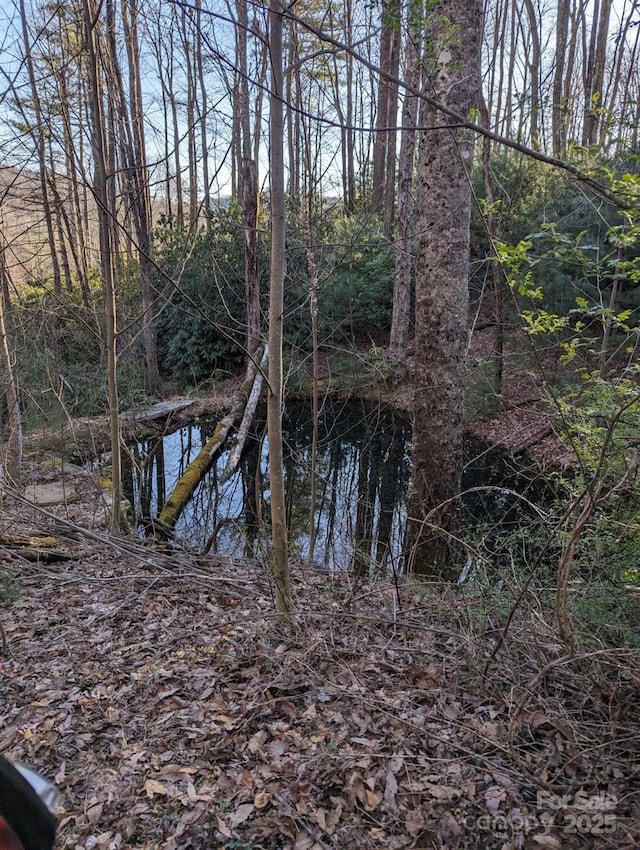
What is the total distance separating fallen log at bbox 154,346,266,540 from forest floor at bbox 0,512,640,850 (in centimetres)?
323

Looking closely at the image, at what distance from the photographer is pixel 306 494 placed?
808 centimetres

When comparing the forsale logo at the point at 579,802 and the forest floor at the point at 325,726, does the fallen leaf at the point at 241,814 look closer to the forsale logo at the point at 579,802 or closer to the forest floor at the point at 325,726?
the forest floor at the point at 325,726

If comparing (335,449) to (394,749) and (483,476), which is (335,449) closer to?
(483,476)

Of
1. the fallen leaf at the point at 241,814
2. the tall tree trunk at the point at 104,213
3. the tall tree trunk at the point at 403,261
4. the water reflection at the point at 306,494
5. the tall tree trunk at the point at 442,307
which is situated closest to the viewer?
the fallen leaf at the point at 241,814

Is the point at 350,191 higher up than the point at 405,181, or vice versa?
the point at 350,191

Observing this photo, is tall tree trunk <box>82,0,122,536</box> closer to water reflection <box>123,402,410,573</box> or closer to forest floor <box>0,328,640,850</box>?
water reflection <box>123,402,410,573</box>

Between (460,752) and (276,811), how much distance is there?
849 mm

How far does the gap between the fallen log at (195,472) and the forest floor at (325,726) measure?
323 centimetres

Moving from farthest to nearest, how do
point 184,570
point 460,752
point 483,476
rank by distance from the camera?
point 483,476 → point 184,570 → point 460,752

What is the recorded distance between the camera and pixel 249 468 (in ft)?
31.1

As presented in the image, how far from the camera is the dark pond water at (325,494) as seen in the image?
6199mm

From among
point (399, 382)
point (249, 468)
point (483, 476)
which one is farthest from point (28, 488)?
point (399, 382)

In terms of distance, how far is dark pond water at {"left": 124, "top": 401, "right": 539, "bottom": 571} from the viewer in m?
6.20

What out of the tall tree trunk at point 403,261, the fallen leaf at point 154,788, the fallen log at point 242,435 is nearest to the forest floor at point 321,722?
the fallen leaf at point 154,788
